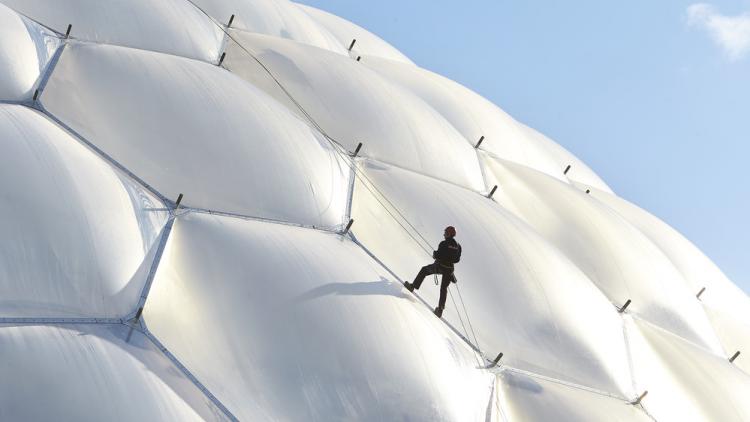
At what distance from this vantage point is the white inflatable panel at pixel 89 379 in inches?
544

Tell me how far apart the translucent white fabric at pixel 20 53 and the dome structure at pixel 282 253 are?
45 mm

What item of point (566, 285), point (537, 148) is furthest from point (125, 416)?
point (537, 148)

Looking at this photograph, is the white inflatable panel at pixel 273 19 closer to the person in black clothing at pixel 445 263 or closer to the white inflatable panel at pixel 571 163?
the white inflatable panel at pixel 571 163

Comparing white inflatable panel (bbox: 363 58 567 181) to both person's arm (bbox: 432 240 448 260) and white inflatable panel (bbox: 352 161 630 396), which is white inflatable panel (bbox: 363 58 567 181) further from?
person's arm (bbox: 432 240 448 260)

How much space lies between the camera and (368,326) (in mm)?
17047

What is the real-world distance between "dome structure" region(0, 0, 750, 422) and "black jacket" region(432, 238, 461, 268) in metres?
0.77

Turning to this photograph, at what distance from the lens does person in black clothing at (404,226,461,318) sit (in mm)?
18359

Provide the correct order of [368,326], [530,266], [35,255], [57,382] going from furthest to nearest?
[530,266]
[368,326]
[35,255]
[57,382]

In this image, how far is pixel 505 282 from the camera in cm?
2017

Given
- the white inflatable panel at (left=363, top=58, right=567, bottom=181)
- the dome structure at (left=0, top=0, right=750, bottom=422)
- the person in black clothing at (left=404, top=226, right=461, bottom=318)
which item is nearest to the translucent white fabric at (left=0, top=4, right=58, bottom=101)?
the dome structure at (left=0, top=0, right=750, bottom=422)

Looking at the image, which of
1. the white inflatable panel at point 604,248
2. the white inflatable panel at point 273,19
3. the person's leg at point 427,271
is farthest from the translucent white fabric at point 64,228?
the white inflatable panel at point 604,248

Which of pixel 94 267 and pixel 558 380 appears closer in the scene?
pixel 94 267

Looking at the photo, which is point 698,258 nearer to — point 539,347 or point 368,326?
point 539,347

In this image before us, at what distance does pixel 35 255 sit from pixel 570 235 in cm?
1184
